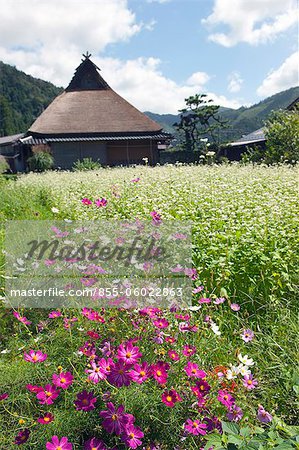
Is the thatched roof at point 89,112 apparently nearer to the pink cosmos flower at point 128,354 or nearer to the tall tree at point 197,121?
the tall tree at point 197,121

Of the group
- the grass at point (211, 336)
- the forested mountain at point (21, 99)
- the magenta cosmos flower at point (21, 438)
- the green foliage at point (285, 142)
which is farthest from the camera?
the forested mountain at point (21, 99)

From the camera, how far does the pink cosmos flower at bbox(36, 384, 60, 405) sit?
5.08 ft

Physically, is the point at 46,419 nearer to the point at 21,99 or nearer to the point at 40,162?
the point at 40,162

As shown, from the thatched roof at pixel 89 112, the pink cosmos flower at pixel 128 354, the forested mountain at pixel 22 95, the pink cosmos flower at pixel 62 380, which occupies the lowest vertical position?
the pink cosmos flower at pixel 62 380

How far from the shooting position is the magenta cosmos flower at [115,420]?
4.83 ft

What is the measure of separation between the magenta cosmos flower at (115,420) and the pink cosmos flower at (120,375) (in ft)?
0.26

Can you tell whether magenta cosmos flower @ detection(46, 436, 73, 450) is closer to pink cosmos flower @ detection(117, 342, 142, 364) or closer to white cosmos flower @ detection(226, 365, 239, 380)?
pink cosmos flower @ detection(117, 342, 142, 364)

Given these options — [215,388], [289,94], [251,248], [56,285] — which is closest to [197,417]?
[215,388]

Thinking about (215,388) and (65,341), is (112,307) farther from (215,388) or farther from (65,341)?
(215,388)

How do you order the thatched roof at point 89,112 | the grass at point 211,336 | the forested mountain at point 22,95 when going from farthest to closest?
the forested mountain at point 22,95 → the thatched roof at point 89,112 → the grass at point 211,336

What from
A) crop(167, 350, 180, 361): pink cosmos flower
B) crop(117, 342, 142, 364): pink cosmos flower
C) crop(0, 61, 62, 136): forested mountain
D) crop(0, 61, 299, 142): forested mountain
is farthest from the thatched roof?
crop(0, 61, 62, 136): forested mountain

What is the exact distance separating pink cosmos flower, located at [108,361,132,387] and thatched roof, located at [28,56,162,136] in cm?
2145

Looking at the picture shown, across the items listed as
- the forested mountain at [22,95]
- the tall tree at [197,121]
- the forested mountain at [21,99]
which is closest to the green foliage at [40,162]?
the tall tree at [197,121]

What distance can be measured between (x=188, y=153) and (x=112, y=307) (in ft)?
83.9
